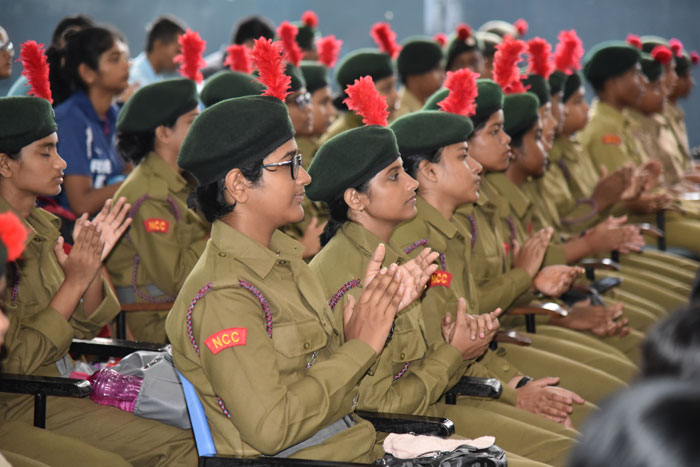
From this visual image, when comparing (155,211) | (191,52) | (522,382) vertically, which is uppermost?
(191,52)

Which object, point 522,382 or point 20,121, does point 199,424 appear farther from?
point 522,382

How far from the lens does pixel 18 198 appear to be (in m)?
2.82

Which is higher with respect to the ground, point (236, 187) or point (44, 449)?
point (236, 187)

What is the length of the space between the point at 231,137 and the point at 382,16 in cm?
697

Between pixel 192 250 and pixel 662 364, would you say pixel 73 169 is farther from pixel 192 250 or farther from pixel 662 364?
pixel 662 364

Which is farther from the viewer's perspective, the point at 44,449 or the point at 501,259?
the point at 501,259

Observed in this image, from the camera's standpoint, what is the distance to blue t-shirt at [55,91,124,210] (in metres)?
3.90

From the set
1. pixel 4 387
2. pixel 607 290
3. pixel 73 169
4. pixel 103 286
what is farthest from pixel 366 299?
pixel 607 290

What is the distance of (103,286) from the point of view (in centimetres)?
301

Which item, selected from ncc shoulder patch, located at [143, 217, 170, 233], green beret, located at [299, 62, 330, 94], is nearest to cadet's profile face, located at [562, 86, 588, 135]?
green beret, located at [299, 62, 330, 94]

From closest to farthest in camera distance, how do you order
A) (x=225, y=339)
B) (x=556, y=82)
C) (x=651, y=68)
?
1. (x=225, y=339)
2. (x=556, y=82)
3. (x=651, y=68)

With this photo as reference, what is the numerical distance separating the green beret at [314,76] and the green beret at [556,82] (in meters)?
1.35

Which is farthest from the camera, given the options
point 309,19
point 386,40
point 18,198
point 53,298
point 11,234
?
point 309,19

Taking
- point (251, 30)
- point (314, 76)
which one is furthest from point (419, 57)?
point (314, 76)
